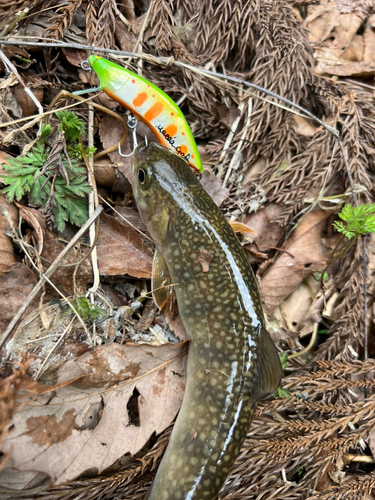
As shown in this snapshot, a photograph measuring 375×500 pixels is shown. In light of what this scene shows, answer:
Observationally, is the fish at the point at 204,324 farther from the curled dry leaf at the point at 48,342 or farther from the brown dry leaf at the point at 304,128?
the brown dry leaf at the point at 304,128

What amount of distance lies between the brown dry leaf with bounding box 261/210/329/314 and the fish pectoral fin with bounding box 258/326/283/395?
2.19 feet

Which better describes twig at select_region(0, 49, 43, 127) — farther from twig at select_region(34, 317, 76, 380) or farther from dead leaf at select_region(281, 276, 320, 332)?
dead leaf at select_region(281, 276, 320, 332)

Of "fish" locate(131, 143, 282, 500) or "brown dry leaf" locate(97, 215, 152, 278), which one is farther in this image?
"brown dry leaf" locate(97, 215, 152, 278)

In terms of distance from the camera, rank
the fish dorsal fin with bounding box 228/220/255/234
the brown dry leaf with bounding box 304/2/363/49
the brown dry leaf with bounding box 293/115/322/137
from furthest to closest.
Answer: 1. the brown dry leaf with bounding box 304/2/363/49
2. the brown dry leaf with bounding box 293/115/322/137
3. the fish dorsal fin with bounding box 228/220/255/234

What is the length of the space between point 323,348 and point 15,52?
3670 mm

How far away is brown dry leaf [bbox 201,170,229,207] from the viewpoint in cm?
333

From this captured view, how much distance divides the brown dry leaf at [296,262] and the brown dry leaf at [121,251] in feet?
3.77

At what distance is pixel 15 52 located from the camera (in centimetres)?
291

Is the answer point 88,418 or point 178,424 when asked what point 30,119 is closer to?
point 88,418

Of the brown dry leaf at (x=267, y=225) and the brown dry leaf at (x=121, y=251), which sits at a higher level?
the brown dry leaf at (x=121, y=251)

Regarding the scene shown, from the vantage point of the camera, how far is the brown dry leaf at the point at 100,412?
237 centimetres

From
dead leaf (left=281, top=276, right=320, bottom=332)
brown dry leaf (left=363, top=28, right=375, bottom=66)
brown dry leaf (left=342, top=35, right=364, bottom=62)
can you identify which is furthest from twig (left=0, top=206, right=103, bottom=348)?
brown dry leaf (left=363, top=28, right=375, bottom=66)

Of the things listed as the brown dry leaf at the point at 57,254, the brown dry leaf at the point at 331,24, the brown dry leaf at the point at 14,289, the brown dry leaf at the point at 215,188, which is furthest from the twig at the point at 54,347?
the brown dry leaf at the point at 331,24

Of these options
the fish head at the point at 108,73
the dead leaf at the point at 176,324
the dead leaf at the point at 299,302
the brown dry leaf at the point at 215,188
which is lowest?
the dead leaf at the point at 299,302
